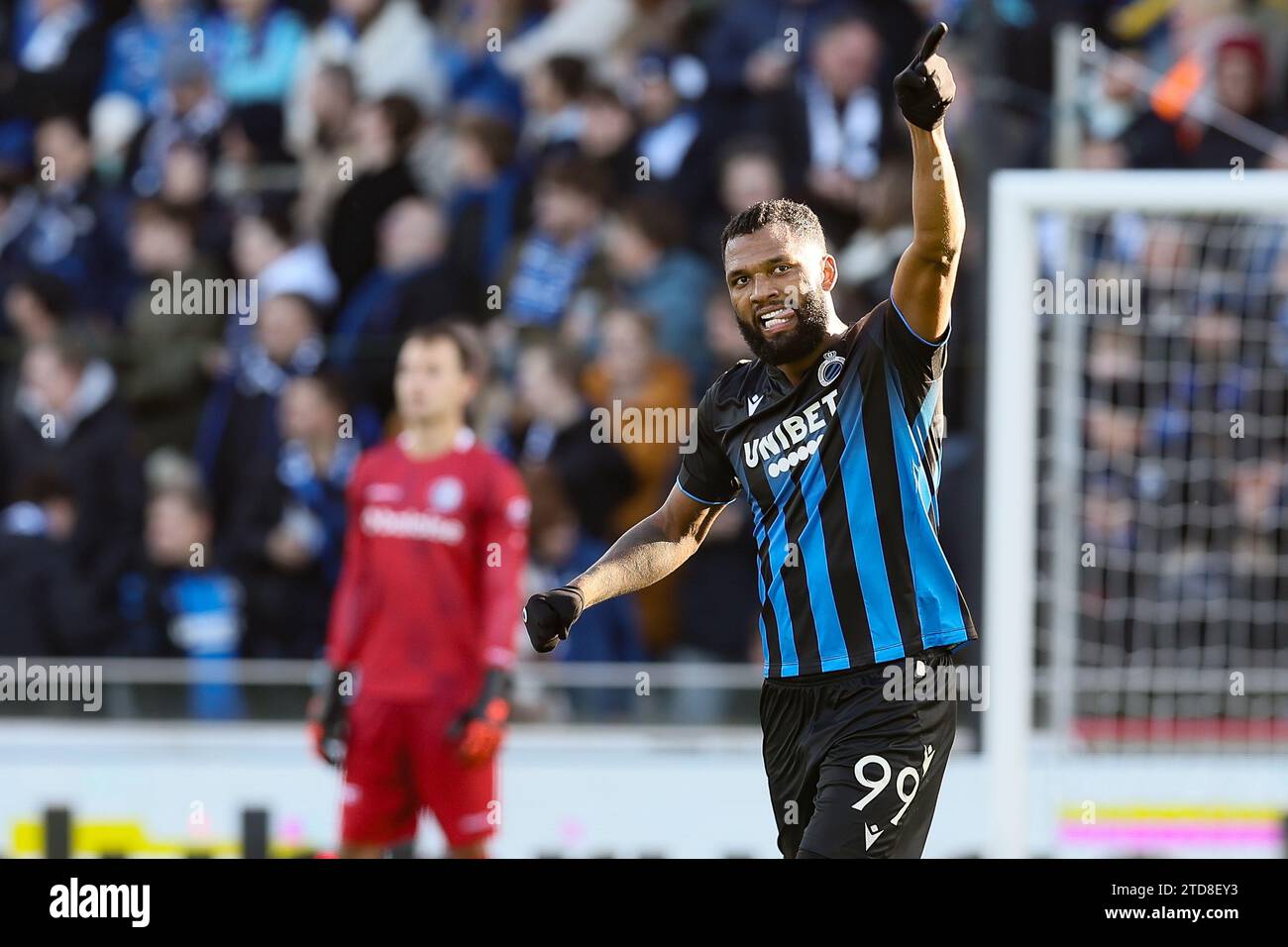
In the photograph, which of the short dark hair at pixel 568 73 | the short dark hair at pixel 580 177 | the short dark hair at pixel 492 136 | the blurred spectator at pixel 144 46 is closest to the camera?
the short dark hair at pixel 580 177

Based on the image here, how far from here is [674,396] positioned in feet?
25.0

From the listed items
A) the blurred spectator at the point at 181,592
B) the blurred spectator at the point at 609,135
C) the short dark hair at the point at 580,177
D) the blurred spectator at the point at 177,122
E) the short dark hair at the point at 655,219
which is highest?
the blurred spectator at the point at 177,122

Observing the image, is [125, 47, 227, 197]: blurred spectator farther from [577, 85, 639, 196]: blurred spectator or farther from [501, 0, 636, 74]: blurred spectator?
[577, 85, 639, 196]: blurred spectator

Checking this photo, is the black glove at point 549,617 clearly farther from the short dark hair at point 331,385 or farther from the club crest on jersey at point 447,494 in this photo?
the short dark hair at point 331,385

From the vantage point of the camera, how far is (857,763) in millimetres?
4066

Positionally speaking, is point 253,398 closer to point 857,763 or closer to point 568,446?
point 568,446

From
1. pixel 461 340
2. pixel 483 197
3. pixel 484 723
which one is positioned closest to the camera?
pixel 484 723

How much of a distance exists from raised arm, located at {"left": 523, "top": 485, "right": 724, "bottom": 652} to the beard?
1.75ft

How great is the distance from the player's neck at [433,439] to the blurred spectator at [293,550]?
1.39m

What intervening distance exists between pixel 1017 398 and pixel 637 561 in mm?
2371

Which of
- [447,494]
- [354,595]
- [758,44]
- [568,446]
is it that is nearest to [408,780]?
[354,595]

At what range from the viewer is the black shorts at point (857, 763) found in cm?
403

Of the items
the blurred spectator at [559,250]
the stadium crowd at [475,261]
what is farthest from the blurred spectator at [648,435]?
the blurred spectator at [559,250]

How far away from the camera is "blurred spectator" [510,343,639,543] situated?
7719 mm
